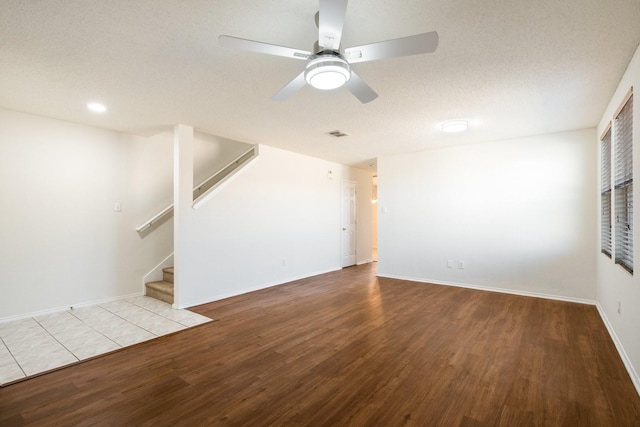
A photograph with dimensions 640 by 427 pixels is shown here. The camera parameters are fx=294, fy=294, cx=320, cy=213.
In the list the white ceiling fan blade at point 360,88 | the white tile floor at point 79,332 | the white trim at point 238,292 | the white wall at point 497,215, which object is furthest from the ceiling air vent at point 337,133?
the white tile floor at point 79,332

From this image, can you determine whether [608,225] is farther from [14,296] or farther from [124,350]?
[14,296]

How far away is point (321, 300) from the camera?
4297mm

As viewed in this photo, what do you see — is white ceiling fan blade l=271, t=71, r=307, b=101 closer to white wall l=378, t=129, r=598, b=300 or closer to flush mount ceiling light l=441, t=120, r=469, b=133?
flush mount ceiling light l=441, t=120, r=469, b=133

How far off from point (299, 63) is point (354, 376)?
2.47 metres

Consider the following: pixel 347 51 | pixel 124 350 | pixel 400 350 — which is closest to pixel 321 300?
pixel 400 350

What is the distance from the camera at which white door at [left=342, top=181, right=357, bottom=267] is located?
6.99 m

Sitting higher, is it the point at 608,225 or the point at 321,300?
the point at 608,225

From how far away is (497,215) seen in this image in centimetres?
470

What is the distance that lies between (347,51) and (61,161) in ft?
13.4

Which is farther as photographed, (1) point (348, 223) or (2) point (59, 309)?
(1) point (348, 223)

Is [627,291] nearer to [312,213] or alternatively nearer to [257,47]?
[257,47]

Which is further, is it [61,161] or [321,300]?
[321,300]

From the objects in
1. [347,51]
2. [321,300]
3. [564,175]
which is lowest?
[321,300]

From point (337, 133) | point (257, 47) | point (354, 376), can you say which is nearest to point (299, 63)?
point (257, 47)
